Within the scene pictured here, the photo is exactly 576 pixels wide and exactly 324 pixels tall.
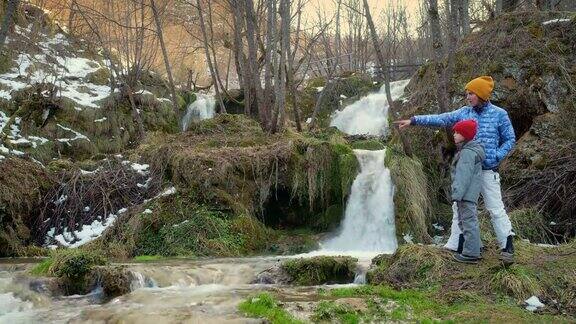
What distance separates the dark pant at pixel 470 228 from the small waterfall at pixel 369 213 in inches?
164

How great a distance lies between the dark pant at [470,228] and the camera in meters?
5.79

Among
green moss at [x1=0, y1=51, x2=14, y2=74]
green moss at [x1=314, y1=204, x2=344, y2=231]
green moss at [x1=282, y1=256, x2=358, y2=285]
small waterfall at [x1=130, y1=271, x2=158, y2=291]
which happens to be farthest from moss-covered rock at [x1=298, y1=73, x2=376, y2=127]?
small waterfall at [x1=130, y1=271, x2=158, y2=291]

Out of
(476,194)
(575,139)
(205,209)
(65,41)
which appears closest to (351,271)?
(476,194)

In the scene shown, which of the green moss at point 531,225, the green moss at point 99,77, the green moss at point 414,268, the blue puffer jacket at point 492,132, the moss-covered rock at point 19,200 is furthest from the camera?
the green moss at point 99,77

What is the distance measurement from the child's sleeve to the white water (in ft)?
35.2

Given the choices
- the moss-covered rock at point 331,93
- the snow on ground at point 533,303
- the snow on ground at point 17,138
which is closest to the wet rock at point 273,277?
the snow on ground at point 533,303

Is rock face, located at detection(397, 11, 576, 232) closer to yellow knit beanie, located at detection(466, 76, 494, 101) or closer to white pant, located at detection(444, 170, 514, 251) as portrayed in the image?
white pant, located at detection(444, 170, 514, 251)

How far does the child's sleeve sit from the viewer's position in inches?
225

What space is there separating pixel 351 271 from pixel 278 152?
462 centimetres

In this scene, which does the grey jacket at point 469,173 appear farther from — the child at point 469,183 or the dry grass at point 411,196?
the dry grass at point 411,196

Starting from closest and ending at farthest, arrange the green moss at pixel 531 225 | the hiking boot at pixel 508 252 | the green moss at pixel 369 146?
the hiking boot at pixel 508 252, the green moss at pixel 531 225, the green moss at pixel 369 146

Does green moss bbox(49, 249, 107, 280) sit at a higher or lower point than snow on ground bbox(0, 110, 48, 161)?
lower

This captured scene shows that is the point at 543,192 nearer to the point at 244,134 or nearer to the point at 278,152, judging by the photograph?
the point at 278,152

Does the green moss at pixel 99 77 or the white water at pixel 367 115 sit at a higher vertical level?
the green moss at pixel 99 77
